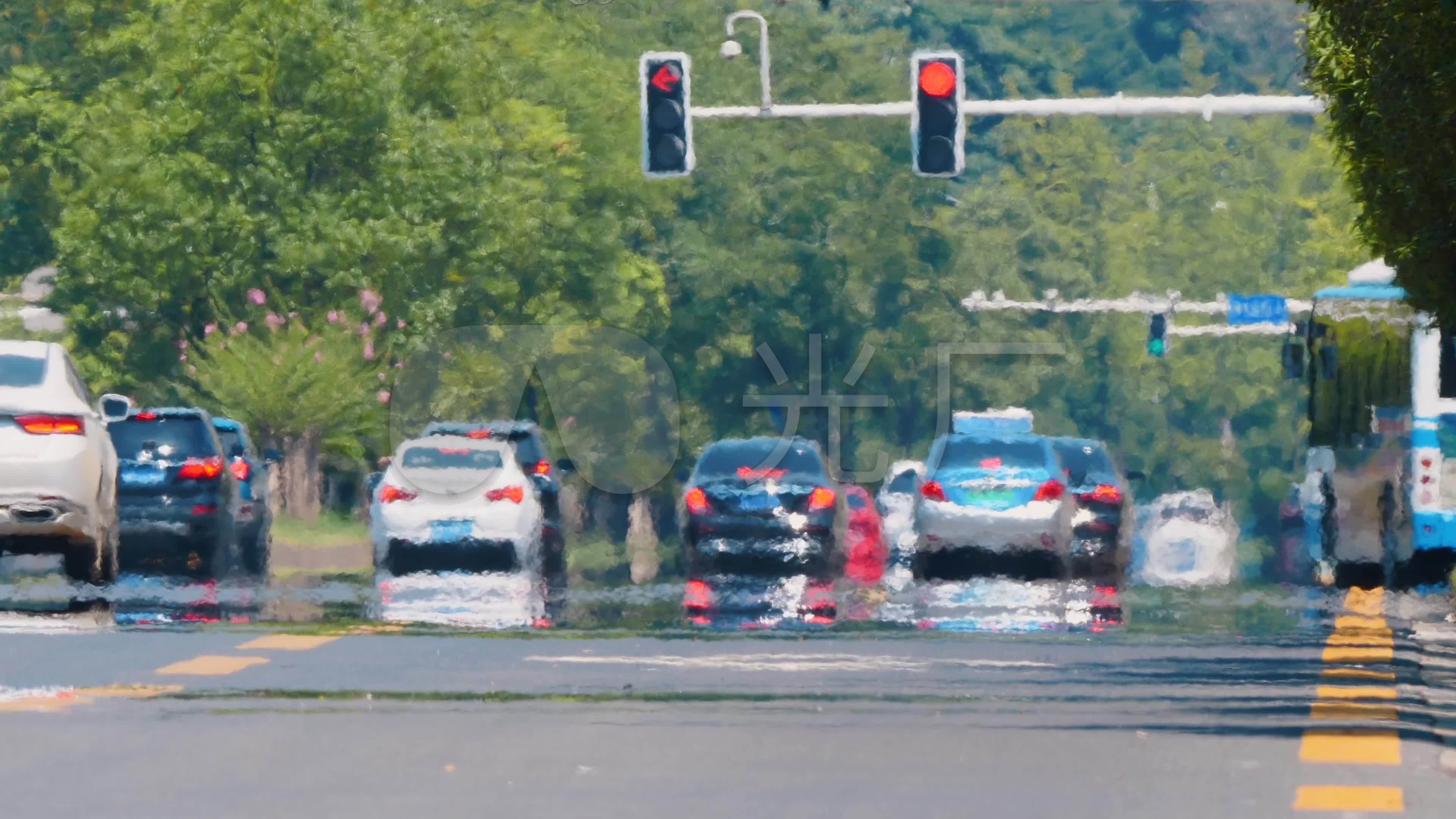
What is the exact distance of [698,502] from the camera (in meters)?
29.3

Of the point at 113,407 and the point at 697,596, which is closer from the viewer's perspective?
the point at 113,407

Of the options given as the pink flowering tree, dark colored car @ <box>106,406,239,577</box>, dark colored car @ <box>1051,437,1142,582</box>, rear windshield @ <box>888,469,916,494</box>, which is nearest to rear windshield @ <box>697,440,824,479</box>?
dark colored car @ <box>1051,437,1142,582</box>

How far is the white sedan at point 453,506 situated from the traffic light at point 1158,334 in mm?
32930

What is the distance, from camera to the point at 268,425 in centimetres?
5091

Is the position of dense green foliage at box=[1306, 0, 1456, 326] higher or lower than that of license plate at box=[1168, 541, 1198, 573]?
higher

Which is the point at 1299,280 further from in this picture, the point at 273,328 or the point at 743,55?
the point at 273,328

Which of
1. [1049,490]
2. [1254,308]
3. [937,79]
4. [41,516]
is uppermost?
[937,79]

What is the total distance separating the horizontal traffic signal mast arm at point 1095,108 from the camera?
86.0ft

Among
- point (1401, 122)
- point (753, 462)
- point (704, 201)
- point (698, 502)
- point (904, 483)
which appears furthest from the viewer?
point (704, 201)

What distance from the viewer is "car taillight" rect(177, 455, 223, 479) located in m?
28.8

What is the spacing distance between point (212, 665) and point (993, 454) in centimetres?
1426

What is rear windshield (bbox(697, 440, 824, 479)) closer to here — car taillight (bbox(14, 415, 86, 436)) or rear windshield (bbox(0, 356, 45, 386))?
rear windshield (bbox(0, 356, 45, 386))

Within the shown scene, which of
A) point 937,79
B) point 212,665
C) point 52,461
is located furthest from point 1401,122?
point 52,461

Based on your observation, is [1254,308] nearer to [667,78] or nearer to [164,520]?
[667,78]
